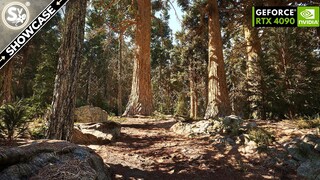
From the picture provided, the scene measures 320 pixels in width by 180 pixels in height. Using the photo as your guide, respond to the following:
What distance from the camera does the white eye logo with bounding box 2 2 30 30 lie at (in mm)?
4562

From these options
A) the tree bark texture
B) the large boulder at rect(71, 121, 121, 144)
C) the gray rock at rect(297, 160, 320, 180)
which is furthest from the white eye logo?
the tree bark texture

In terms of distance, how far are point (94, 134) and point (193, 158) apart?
290 centimetres

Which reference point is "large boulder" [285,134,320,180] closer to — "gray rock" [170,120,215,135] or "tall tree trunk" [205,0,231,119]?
"gray rock" [170,120,215,135]

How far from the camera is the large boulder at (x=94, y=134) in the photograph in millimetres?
7148

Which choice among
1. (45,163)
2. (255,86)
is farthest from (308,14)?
(45,163)

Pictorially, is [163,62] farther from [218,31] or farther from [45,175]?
[45,175]

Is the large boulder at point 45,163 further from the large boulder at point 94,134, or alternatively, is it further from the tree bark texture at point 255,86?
the tree bark texture at point 255,86

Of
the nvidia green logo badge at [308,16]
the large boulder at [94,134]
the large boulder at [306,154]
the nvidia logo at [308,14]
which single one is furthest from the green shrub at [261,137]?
the nvidia logo at [308,14]

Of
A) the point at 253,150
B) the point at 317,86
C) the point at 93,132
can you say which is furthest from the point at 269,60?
the point at 93,132

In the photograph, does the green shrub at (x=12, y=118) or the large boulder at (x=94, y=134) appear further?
the large boulder at (x=94, y=134)

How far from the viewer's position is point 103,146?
6867 mm

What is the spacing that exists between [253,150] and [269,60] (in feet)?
22.5

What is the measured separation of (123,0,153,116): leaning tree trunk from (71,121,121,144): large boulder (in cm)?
404

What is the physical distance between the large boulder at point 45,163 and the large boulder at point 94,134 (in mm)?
3219
